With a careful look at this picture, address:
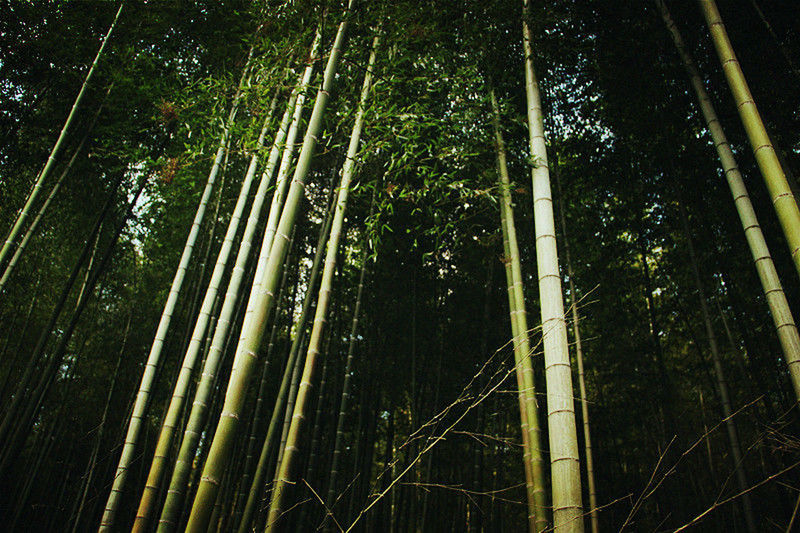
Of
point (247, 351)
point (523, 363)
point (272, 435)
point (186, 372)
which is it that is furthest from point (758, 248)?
point (272, 435)

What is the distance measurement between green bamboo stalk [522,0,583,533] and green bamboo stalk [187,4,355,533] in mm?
1065

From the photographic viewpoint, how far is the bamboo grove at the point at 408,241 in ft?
6.57

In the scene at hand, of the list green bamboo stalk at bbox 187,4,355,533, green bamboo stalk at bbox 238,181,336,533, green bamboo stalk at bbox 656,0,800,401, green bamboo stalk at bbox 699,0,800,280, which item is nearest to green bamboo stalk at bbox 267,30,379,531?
green bamboo stalk at bbox 187,4,355,533

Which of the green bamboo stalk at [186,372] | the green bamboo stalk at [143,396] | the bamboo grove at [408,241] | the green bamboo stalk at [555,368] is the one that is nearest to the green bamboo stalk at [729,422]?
the bamboo grove at [408,241]

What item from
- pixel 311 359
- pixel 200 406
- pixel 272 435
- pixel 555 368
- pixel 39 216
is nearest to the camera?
pixel 555 368

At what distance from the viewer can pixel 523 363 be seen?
92.3 inches

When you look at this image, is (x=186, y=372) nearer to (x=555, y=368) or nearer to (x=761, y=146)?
(x=555, y=368)

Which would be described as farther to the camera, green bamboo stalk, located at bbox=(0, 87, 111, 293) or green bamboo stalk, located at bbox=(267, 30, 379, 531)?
green bamboo stalk, located at bbox=(0, 87, 111, 293)

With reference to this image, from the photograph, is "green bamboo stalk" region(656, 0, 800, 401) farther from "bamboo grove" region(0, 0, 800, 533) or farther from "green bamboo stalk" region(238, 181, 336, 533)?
"green bamboo stalk" region(238, 181, 336, 533)

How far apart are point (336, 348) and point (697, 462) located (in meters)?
5.06

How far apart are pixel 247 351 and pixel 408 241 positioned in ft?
14.8

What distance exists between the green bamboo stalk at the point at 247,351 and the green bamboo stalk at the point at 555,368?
1.07m

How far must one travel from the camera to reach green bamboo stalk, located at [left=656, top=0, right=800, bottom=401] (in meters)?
1.77

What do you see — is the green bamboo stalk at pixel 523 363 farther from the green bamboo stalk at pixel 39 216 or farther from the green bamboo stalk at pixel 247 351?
the green bamboo stalk at pixel 39 216
